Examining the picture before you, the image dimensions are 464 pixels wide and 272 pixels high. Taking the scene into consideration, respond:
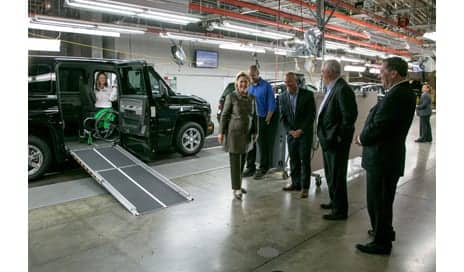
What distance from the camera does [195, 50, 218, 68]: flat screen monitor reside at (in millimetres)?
13930

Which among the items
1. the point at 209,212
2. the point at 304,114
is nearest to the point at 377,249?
the point at 209,212

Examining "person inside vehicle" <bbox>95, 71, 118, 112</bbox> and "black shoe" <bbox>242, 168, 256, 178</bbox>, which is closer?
"black shoe" <bbox>242, 168, 256, 178</bbox>

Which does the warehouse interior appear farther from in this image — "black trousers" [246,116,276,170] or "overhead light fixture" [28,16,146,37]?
"black trousers" [246,116,276,170]

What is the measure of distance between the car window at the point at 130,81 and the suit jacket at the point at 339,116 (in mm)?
3517

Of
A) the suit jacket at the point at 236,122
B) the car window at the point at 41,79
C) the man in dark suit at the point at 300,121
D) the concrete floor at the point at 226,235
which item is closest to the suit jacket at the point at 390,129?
the concrete floor at the point at 226,235

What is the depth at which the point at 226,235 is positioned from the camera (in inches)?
136

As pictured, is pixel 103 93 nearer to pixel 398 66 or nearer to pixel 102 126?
pixel 102 126

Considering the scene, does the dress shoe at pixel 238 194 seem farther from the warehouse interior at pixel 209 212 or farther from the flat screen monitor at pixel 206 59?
the flat screen monitor at pixel 206 59

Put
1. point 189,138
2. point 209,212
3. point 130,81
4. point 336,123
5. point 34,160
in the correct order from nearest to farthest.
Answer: point 336,123, point 209,212, point 34,160, point 130,81, point 189,138

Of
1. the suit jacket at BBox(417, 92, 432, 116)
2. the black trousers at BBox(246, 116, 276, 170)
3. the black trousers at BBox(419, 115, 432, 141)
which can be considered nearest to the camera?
the black trousers at BBox(246, 116, 276, 170)

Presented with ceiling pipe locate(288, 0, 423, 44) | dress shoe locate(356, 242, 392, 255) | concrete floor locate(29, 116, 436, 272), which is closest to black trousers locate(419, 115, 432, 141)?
ceiling pipe locate(288, 0, 423, 44)

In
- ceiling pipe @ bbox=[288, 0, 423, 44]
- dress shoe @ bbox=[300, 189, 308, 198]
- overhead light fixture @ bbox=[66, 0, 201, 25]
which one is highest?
ceiling pipe @ bbox=[288, 0, 423, 44]

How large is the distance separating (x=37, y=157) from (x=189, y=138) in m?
2.72

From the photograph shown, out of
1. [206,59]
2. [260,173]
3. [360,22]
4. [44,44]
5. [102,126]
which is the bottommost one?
[260,173]
